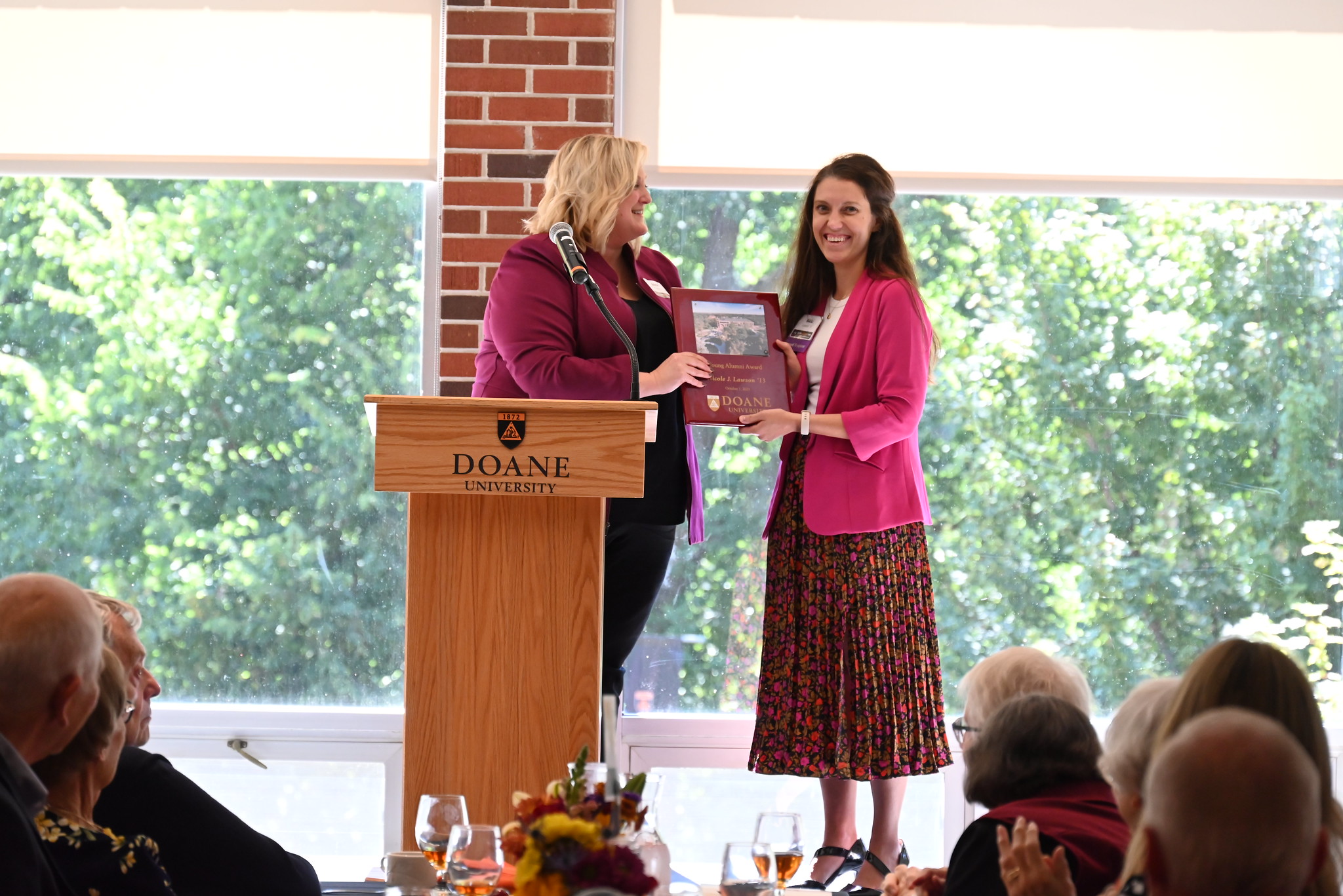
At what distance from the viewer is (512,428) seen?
2.45 metres

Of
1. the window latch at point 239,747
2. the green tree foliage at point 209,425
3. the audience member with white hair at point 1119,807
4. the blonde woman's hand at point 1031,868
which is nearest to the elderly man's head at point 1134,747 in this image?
the audience member with white hair at point 1119,807

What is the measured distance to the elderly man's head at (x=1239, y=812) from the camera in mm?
1203

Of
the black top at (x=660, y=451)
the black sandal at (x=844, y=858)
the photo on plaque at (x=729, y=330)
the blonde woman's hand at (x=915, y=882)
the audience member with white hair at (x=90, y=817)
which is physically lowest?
the black sandal at (x=844, y=858)

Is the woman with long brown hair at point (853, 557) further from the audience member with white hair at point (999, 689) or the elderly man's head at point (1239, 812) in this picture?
the elderly man's head at point (1239, 812)

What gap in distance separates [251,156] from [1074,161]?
242 cm

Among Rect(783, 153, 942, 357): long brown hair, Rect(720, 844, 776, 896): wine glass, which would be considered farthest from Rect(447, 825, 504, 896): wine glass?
Rect(783, 153, 942, 357): long brown hair

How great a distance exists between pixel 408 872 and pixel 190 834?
521 mm

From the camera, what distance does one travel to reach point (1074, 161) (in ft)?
12.7

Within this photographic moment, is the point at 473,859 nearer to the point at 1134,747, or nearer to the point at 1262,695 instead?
the point at 1134,747

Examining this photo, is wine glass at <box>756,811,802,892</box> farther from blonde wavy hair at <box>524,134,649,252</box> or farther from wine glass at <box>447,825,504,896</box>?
blonde wavy hair at <box>524,134,649,252</box>

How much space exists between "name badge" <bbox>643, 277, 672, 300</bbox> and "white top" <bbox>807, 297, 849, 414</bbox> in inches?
15.9

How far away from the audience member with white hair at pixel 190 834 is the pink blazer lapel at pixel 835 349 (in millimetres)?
1806

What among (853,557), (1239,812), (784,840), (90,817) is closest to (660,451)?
(853,557)

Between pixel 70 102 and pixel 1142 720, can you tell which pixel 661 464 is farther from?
pixel 70 102
